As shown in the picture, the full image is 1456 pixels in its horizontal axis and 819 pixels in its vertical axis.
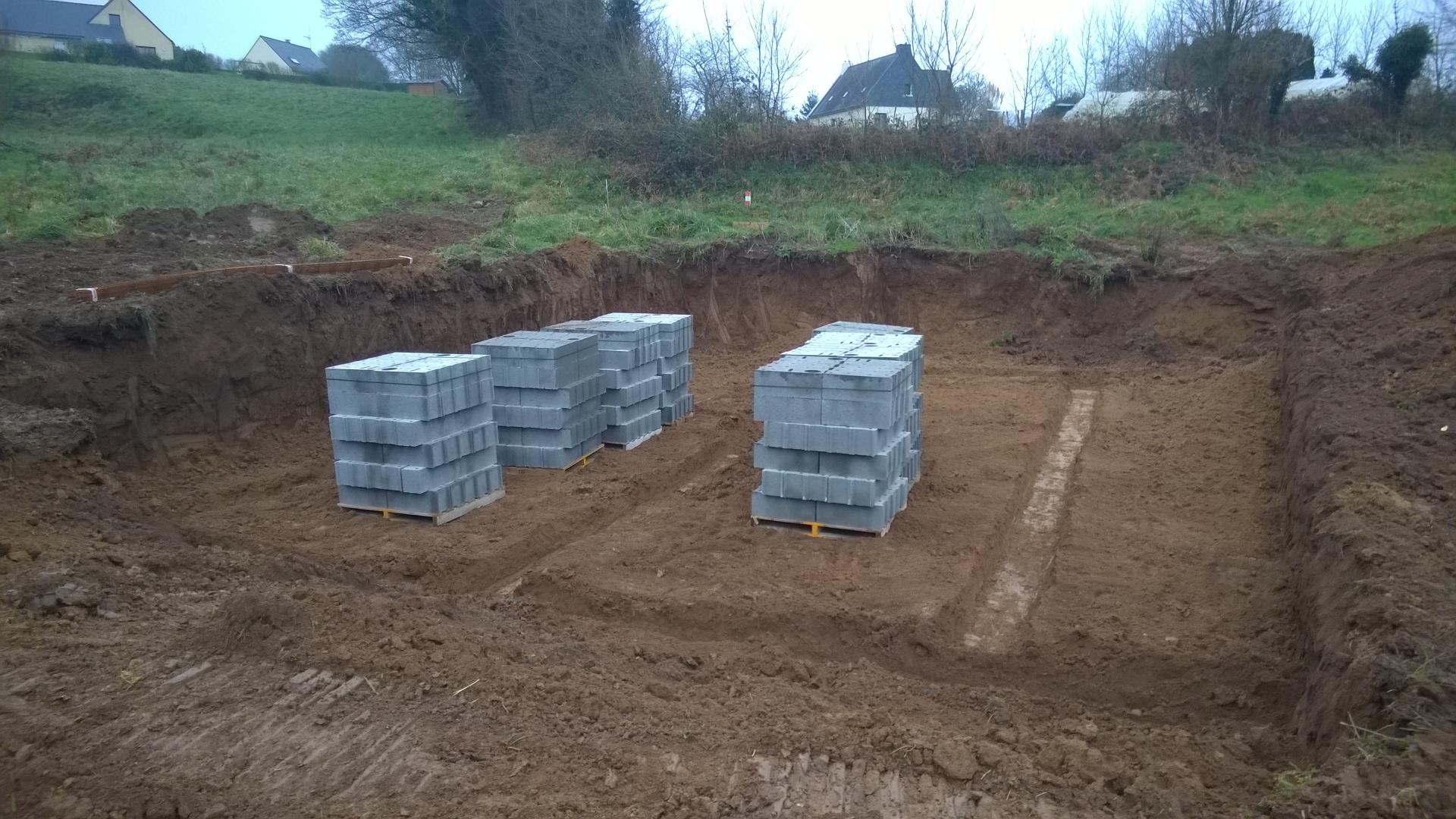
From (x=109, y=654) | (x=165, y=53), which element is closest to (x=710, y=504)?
(x=109, y=654)

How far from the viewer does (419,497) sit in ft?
29.8

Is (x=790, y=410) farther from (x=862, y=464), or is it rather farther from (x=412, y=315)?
(x=412, y=315)

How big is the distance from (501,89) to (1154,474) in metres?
28.8

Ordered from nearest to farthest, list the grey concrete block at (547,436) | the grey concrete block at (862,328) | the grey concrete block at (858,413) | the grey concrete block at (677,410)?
the grey concrete block at (858,413)
the grey concrete block at (547,436)
the grey concrete block at (862,328)
the grey concrete block at (677,410)

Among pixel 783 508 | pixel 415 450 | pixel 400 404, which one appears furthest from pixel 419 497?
pixel 783 508

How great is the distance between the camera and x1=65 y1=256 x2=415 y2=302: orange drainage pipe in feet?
35.7

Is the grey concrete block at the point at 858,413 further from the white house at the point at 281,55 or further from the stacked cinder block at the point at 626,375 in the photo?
the white house at the point at 281,55

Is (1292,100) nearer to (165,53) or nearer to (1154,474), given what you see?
(1154,474)

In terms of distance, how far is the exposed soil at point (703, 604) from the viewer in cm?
458

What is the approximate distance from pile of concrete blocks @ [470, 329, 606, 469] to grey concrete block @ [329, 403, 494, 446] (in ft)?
4.32

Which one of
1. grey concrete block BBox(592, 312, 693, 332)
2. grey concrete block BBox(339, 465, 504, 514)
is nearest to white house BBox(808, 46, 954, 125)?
grey concrete block BBox(592, 312, 693, 332)

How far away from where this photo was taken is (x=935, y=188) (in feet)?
78.0

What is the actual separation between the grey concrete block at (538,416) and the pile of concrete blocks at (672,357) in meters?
1.83

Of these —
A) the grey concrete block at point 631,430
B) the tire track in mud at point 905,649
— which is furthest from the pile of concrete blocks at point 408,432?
the grey concrete block at point 631,430
